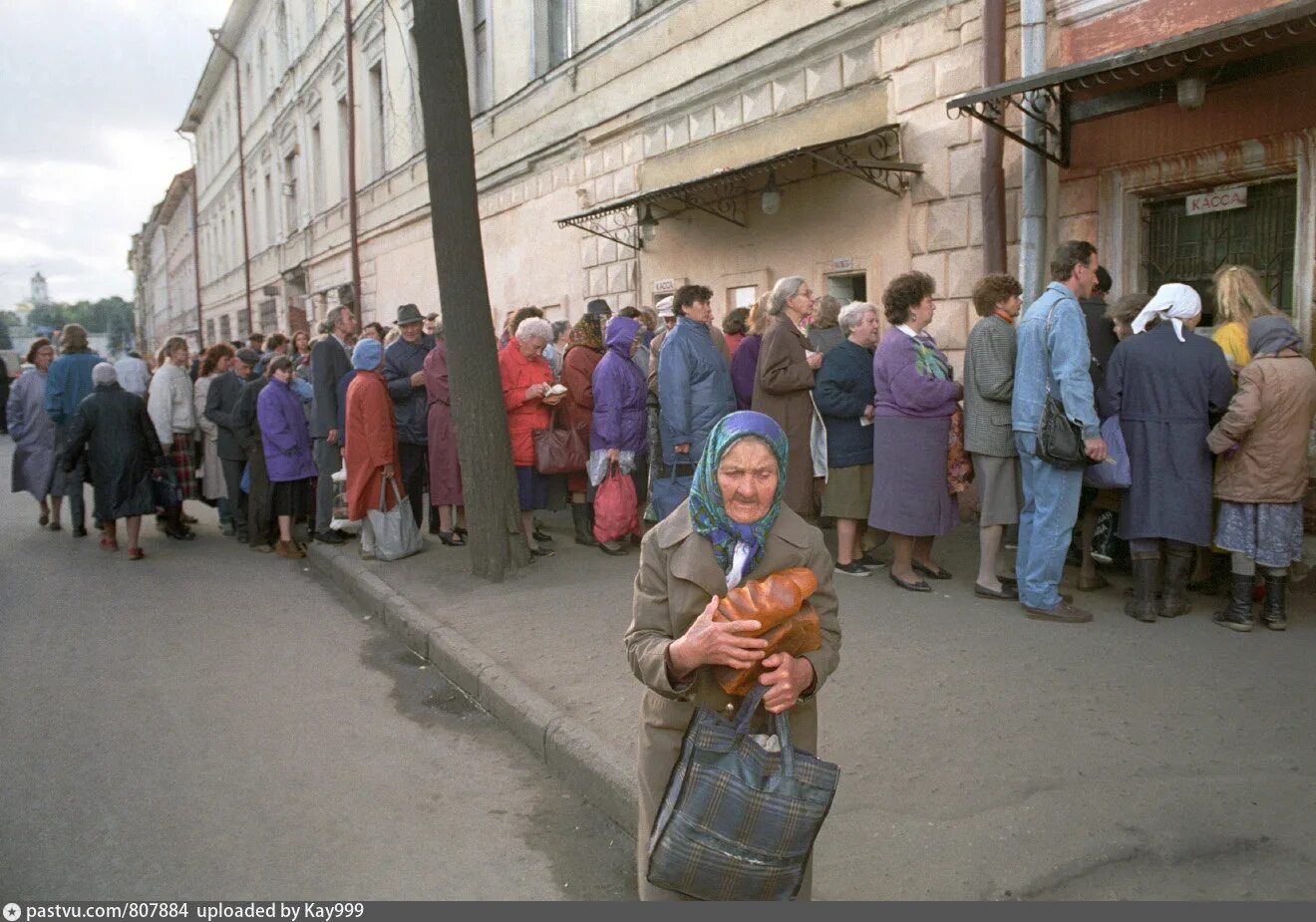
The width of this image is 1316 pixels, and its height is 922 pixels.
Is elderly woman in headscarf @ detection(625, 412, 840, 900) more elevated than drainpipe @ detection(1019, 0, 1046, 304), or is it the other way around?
drainpipe @ detection(1019, 0, 1046, 304)

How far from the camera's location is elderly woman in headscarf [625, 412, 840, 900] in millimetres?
2617

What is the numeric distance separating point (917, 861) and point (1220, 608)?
371 centimetres

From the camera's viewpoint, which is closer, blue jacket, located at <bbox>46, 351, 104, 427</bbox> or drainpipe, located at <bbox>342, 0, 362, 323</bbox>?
blue jacket, located at <bbox>46, 351, 104, 427</bbox>

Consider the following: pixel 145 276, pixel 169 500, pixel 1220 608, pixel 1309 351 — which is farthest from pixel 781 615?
pixel 145 276

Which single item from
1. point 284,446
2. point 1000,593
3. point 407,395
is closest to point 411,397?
point 407,395

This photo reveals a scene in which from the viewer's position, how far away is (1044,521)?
5.99m

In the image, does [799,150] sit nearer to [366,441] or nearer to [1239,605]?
[366,441]

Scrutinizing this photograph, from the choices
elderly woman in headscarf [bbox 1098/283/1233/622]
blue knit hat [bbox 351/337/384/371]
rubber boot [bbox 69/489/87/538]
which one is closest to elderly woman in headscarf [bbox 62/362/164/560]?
rubber boot [bbox 69/489/87/538]

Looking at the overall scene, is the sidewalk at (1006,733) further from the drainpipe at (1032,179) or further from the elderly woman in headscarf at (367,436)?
the drainpipe at (1032,179)

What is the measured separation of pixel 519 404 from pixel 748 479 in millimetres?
6071

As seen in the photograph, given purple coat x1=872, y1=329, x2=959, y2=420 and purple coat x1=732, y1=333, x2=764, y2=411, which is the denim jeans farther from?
purple coat x1=732, y1=333, x2=764, y2=411

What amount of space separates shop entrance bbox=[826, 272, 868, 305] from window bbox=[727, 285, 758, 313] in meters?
1.23

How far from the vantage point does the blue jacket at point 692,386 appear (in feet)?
24.5

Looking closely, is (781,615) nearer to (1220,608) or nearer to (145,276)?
(1220,608)
